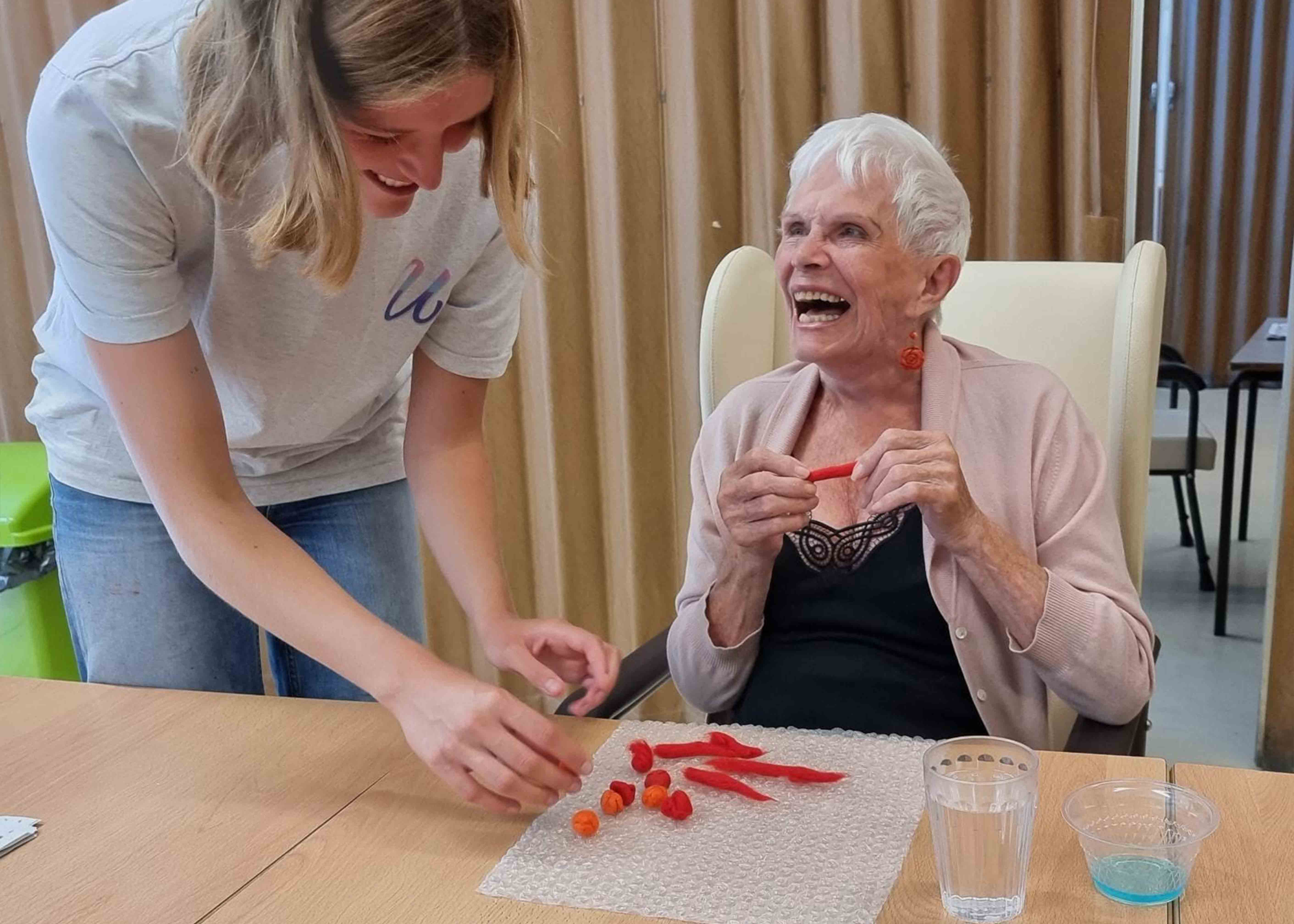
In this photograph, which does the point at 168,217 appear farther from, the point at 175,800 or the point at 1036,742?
the point at 1036,742

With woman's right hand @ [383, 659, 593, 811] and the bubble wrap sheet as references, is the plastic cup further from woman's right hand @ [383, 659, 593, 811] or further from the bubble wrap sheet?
woman's right hand @ [383, 659, 593, 811]

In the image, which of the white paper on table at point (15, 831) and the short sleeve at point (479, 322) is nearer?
the white paper on table at point (15, 831)

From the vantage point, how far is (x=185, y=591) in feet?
4.99

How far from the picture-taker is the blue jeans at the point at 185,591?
1511mm

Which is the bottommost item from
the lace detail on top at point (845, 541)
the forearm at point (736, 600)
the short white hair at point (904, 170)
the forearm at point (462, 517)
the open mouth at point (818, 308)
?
the forearm at point (736, 600)

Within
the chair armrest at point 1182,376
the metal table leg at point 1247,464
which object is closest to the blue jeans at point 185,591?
the metal table leg at point 1247,464

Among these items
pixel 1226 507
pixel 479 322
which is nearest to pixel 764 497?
pixel 479 322

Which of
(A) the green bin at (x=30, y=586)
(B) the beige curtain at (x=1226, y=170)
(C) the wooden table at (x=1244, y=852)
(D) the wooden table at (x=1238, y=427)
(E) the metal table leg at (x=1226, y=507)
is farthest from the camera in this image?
(B) the beige curtain at (x=1226, y=170)

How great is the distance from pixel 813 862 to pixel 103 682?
0.98 metres

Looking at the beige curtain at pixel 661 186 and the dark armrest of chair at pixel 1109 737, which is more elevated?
the beige curtain at pixel 661 186

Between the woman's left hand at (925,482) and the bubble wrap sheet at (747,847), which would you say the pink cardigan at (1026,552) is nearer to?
the woman's left hand at (925,482)

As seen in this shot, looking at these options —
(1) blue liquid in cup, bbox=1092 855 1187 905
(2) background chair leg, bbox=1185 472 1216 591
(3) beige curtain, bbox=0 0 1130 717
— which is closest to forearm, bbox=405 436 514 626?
(1) blue liquid in cup, bbox=1092 855 1187 905

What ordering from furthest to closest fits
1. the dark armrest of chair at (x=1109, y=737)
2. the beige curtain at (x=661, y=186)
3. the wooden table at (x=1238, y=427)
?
the wooden table at (x=1238, y=427) < the beige curtain at (x=661, y=186) < the dark armrest of chair at (x=1109, y=737)

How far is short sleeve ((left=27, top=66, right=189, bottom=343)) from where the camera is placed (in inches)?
46.1
